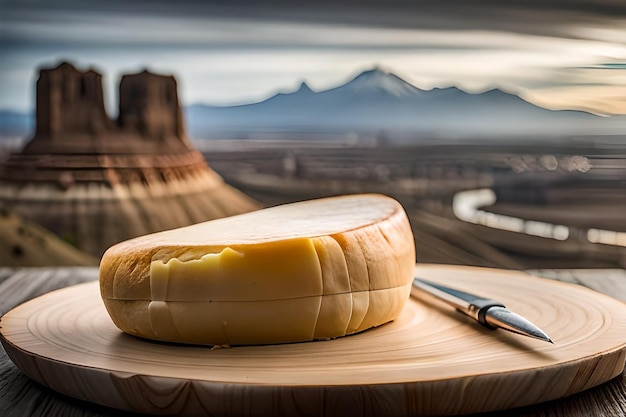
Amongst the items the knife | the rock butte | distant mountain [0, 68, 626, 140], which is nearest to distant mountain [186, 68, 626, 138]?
distant mountain [0, 68, 626, 140]

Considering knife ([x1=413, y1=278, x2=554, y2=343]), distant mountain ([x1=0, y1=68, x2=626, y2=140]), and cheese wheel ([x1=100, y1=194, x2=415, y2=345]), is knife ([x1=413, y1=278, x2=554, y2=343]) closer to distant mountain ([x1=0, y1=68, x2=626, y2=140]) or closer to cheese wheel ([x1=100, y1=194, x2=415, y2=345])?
cheese wheel ([x1=100, y1=194, x2=415, y2=345])

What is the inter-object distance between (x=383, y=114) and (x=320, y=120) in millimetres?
147

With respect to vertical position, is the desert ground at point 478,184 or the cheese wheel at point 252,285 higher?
the cheese wheel at point 252,285

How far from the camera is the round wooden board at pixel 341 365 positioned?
0.54 meters

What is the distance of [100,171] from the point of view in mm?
1831

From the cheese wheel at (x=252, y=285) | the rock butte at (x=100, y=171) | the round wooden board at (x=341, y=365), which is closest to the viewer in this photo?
the round wooden board at (x=341, y=365)

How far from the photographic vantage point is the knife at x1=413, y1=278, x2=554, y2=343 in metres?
0.66

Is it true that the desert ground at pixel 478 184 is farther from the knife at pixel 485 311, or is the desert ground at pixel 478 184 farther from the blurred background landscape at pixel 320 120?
the knife at pixel 485 311

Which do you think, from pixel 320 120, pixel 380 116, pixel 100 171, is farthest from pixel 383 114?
pixel 100 171

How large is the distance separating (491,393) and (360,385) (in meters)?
0.09

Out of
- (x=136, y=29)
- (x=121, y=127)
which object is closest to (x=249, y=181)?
(x=121, y=127)

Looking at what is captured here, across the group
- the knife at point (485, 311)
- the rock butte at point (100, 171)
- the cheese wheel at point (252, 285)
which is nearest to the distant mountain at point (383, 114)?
the rock butte at point (100, 171)

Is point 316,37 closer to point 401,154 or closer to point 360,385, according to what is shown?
point 401,154

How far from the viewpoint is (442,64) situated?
187 centimetres
